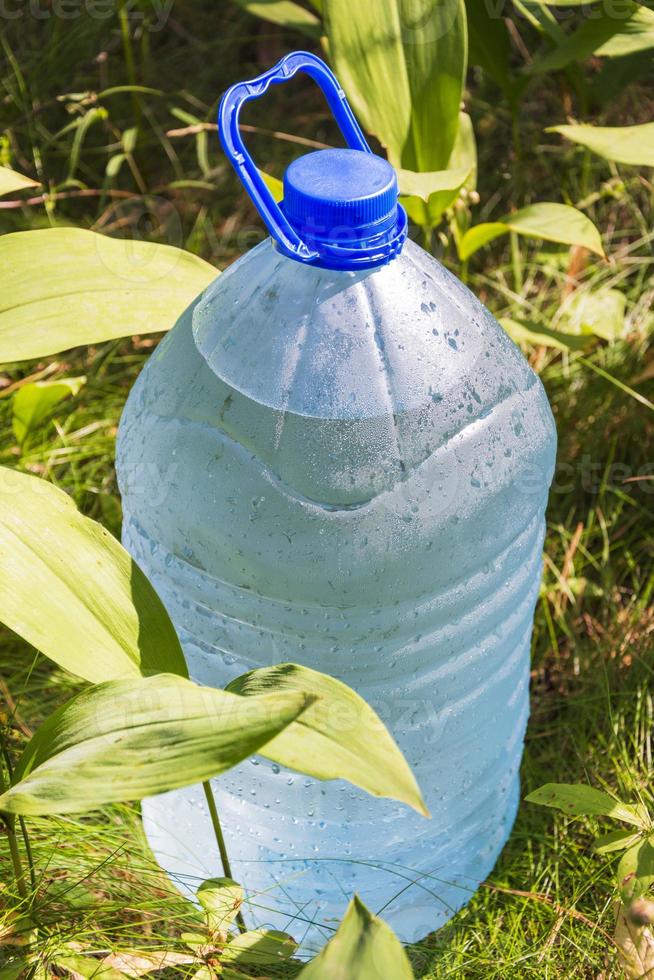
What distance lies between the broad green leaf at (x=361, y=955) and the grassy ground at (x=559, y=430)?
0.36 m

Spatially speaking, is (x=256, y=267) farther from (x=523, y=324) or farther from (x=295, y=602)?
(x=523, y=324)

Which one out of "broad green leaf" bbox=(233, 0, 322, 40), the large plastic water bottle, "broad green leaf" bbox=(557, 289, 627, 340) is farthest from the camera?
"broad green leaf" bbox=(233, 0, 322, 40)

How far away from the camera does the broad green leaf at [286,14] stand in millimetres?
2227

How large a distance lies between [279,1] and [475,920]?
1.73 metres

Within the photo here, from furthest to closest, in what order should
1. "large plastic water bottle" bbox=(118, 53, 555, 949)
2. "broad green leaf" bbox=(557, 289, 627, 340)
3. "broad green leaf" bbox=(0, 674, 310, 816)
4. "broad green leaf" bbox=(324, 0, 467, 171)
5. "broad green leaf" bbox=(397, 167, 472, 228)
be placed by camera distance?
"broad green leaf" bbox=(557, 289, 627, 340)
"broad green leaf" bbox=(324, 0, 467, 171)
"broad green leaf" bbox=(397, 167, 472, 228)
"large plastic water bottle" bbox=(118, 53, 555, 949)
"broad green leaf" bbox=(0, 674, 310, 816)

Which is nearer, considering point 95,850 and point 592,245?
point 95,850

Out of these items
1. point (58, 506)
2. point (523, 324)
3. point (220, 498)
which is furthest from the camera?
point (523, 324)

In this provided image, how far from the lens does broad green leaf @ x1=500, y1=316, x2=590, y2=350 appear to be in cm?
186

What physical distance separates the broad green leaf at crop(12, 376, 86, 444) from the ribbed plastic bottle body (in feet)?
1.21

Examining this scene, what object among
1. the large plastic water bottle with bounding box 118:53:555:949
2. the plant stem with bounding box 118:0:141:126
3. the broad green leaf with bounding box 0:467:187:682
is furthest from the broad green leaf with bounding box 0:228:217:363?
the plant stem with bounding box 118:0:141:126

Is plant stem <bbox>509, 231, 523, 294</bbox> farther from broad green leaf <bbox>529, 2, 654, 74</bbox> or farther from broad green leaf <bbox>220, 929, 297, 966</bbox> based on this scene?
broad green leaf <bbox>220, 929, 297, 966</bbox>

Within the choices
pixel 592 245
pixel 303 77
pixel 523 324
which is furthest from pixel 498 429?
pixel 303 77

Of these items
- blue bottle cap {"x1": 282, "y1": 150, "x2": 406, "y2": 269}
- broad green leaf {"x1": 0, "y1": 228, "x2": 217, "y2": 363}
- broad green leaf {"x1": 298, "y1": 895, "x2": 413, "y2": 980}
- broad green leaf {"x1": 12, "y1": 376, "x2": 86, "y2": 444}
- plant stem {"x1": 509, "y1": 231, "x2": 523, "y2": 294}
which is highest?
blue bottle cap {"x1": 282, "y1": 150, "x2": 406, "y2": 269}

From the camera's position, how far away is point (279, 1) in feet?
7.42
